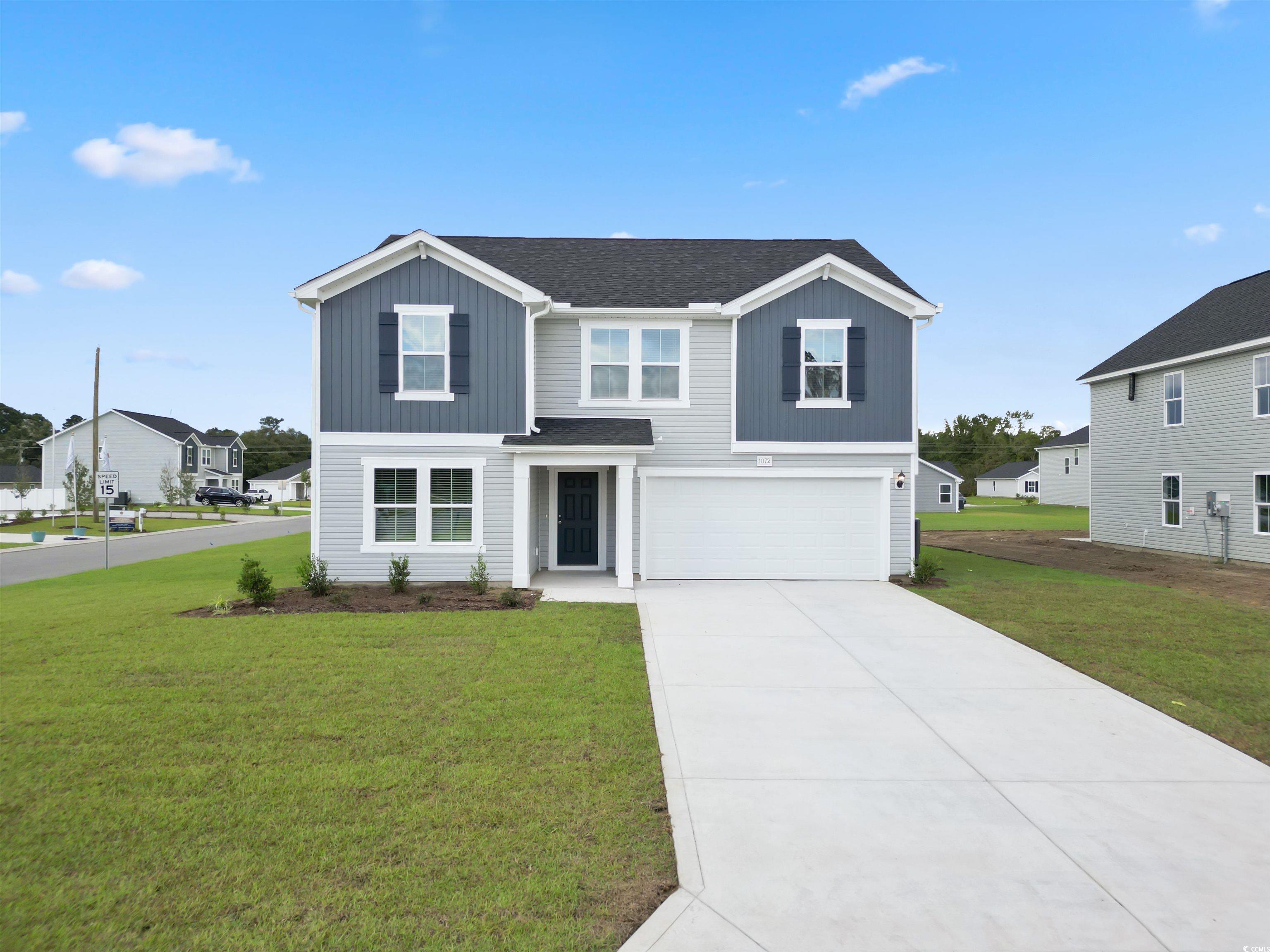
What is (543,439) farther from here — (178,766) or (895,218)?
(895,218)

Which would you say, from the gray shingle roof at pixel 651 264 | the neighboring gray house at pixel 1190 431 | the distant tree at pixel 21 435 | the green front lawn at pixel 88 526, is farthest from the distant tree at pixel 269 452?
the neighboring gray house at pixel 1190 431

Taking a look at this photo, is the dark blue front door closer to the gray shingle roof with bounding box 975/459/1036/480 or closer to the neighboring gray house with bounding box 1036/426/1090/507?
the neighboring gray house with bounding box 1036/426/1090/507

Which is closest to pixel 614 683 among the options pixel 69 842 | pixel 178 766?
pixel 178 766

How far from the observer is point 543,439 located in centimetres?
1344

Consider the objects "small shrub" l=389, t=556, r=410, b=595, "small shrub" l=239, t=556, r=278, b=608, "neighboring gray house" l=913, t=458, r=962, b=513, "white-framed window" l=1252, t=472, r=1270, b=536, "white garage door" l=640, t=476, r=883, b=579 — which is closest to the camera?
"small shrub" l=239, t=556, r=278, b=608

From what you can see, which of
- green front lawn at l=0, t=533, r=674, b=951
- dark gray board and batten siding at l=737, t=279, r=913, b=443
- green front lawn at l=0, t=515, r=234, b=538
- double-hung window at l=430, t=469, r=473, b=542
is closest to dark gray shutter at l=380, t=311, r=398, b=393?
double-hung window at l=430, t=469, r=473, b=542

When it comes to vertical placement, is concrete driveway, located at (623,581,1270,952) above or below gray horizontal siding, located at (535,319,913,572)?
below

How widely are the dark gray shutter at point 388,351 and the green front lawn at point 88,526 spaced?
25.1 metres

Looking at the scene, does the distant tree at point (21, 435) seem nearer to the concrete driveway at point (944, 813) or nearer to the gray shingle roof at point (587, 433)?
the gray shingle roof at point (587, 433)

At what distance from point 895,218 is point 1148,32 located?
8555mm

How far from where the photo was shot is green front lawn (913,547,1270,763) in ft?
22.3

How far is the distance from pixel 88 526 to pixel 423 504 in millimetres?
33398

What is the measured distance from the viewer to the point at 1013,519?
39.8m

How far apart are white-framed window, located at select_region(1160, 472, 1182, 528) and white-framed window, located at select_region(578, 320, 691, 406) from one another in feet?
54.5
